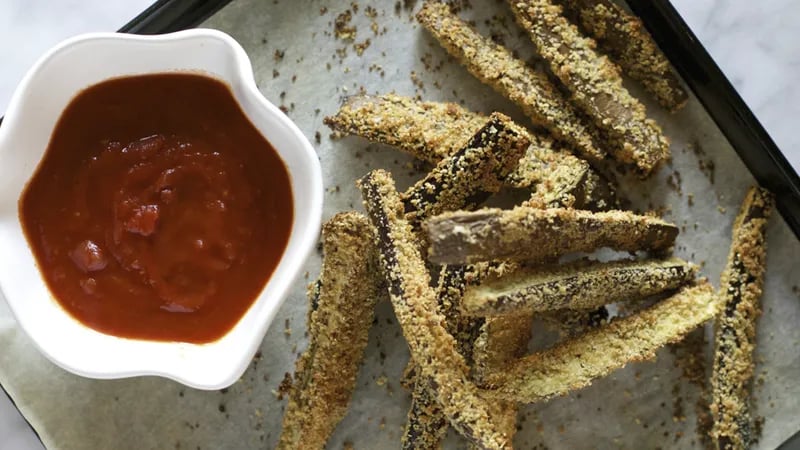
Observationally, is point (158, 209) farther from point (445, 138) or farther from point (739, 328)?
point (739, 328)

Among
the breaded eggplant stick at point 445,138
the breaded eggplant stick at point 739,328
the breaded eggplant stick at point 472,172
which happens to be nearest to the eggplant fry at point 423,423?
the breaded eggplant stick at point 472,172

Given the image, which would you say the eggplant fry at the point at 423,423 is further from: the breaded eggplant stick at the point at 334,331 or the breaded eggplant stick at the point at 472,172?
the breaded eggplant stick at the point at 472,172

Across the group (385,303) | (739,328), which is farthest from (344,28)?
(739,328)

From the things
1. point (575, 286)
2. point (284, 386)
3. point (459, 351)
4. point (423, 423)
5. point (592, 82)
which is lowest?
point (284, 386)

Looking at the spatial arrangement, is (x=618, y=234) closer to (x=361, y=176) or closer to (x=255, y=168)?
(x=361, y=176)

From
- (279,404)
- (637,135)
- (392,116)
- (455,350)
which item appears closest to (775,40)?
(637,135)

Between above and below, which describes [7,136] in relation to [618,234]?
below
